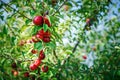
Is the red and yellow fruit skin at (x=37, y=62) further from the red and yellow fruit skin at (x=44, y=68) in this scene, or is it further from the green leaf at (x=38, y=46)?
the green leaf at (x=38, y=46)

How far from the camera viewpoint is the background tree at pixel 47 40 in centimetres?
258

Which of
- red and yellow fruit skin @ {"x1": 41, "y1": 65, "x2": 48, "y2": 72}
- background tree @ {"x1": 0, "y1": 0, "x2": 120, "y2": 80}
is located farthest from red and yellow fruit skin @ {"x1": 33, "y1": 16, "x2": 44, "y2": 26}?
red and yellow fruit skin @ {"x1": 41, "y1": 65, "x2": 48, "y2": 72}

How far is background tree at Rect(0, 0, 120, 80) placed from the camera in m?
2.58

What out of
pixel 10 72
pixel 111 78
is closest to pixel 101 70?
pixel 111 78

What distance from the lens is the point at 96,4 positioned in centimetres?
441

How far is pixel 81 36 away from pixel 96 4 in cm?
102

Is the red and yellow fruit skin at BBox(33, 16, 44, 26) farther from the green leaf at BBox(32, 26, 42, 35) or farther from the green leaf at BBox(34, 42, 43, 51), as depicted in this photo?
the green leaf at BBox(34, 42, 43, 51)

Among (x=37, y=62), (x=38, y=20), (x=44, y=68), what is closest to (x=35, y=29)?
(x=38, y=20)

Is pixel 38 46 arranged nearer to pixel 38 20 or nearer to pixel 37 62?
pixel 38 20

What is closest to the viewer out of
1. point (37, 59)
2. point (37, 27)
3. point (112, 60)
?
point (37, 27)

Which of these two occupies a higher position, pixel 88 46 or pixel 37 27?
pixel 37 27

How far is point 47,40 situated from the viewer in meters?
2.51

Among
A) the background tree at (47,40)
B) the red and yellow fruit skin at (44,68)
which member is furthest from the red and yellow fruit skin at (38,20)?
the red and yellow fruit skin at (44,68)

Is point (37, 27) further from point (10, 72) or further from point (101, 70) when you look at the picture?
point (101, 70)
